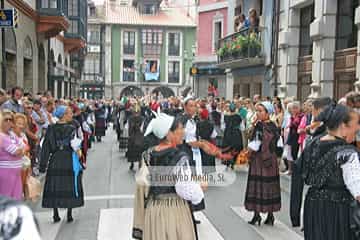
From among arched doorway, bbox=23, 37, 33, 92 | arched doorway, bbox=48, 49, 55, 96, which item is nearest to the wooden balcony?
arched doorway, bbox=23, 37, 33, 92

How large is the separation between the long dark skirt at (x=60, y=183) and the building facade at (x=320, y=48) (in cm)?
760

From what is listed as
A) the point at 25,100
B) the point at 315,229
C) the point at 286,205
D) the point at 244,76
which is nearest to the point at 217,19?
the point at 244,76

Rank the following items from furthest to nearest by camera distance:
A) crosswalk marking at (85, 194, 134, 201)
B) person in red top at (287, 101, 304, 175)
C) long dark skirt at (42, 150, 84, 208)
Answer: person in red top at (287, 101, 304, 175), crosswalk marking at (85, 194, 134, 201), long dark skirt at (42, 150, 84, 208)

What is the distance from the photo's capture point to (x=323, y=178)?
4219mm

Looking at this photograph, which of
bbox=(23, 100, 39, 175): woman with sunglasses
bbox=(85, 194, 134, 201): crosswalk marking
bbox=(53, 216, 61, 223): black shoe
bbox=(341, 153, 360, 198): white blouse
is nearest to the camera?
bbox=(341, 153, 360, 198): white blouse

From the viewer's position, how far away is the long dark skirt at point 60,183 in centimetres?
728

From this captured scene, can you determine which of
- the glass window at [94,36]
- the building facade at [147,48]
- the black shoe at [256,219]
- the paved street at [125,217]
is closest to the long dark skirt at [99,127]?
the paved street at [125,217]

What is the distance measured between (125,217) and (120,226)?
1.58 feet

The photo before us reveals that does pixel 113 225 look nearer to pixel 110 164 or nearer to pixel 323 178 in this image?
pixel 323 178

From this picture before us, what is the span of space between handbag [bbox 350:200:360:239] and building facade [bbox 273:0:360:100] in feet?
27.4

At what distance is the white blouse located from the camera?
3953 millimetres

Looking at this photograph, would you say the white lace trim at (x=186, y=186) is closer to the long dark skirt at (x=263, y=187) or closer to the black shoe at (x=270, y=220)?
the long dark skirt at (x=263, y=187)

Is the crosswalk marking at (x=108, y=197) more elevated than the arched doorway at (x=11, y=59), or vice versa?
the arched doorway at (x=11, y=59)

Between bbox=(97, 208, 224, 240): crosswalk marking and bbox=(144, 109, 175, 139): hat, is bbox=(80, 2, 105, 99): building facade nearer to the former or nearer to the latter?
bbox=(97, 208, 224, 240): crosswalk marking
